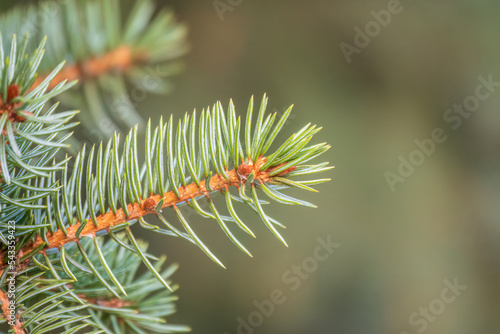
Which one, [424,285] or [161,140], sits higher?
[161,140]

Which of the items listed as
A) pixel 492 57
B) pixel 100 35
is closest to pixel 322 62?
pixel 492 57

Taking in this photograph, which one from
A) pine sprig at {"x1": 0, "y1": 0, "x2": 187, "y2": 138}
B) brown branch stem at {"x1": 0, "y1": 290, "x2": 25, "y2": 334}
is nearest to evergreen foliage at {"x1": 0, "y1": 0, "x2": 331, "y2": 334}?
brown branch stem at {"x1": 0, "y1": 290, "x2": 25, "y2": 334}

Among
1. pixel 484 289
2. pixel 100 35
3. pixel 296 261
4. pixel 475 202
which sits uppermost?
pixel 100 35

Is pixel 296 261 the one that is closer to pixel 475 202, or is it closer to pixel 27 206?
pixel 475 202

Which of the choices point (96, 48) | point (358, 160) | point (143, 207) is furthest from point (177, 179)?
point (358, 160)

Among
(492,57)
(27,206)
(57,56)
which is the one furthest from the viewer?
(492,57)

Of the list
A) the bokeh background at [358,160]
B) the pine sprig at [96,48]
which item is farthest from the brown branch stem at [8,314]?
the bokeh background at [358,160]

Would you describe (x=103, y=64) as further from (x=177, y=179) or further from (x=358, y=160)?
(x=358, y=160)

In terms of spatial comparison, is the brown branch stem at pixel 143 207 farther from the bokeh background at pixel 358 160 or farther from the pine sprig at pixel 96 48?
the bokeh background at pixel 358 160
